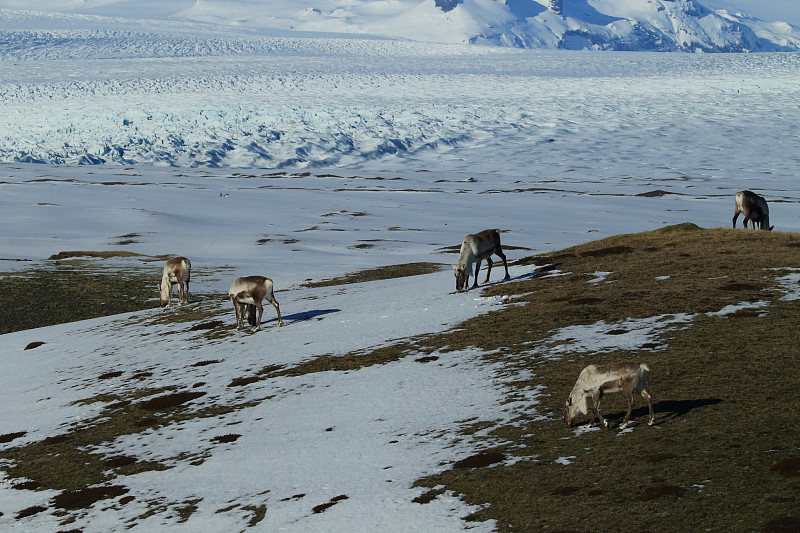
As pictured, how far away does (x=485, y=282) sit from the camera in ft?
115

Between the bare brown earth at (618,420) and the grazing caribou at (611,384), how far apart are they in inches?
22.1

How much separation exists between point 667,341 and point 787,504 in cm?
1024

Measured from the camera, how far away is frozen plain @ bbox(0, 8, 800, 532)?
1775 centimetres

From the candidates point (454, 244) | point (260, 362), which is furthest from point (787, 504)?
point (454, 244)

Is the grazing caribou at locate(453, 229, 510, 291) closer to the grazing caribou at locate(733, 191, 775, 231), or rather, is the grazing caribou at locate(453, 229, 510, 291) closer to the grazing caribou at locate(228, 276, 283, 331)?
the grazing caribou at locate(228, 276, 283, 331)

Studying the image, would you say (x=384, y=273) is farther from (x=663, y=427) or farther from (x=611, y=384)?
(x=663, y=427)

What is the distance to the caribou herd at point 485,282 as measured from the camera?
15984mm

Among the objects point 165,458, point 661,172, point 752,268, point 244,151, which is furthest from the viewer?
point 244,151

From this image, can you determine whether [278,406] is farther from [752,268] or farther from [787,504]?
[752,268]

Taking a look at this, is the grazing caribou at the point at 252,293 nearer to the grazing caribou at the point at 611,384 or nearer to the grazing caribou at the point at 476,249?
the grazing caribou at the point at 476,249

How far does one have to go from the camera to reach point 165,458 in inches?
760

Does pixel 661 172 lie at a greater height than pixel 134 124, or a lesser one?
lesser

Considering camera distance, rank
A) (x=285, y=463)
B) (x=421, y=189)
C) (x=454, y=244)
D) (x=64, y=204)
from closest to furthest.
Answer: (x=285, y=463)
(x=454, y=244)
(x=64, y=204)
(x=421, y=189)

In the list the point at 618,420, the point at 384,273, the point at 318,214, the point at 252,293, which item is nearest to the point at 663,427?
the point at 618,420
